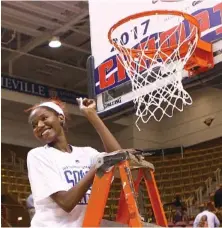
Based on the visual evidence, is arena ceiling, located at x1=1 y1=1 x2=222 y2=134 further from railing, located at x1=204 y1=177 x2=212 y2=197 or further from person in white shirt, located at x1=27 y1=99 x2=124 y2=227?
person in white shirt, located at x1=27 y1=99 x2=124 y2=227

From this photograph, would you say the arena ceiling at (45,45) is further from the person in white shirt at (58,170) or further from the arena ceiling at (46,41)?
the person in white shirt at (58,170)

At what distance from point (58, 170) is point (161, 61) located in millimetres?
1764

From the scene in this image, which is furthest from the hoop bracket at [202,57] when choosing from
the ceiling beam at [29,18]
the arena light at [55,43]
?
the arena light at [55,43]

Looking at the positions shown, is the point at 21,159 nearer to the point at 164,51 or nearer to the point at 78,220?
the point at 164,51

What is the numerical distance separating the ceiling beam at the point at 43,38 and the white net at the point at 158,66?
490cm

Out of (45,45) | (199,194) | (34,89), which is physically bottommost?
(199,194)

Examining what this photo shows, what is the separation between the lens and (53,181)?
1.79 meters

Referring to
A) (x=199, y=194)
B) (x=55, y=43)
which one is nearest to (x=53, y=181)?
(x=55, y=43)

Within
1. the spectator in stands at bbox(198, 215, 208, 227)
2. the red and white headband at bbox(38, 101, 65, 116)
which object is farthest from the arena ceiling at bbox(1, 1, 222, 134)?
the red and white headband at bbox(38, 101, 65, 116)

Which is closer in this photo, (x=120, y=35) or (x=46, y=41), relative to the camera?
(x=120, y=35)

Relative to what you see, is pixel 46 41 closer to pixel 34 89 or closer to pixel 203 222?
pixel 34 89

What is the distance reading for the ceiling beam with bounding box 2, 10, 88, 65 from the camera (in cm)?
858

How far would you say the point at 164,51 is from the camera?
3.45m

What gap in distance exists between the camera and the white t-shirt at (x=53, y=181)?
1.78m
